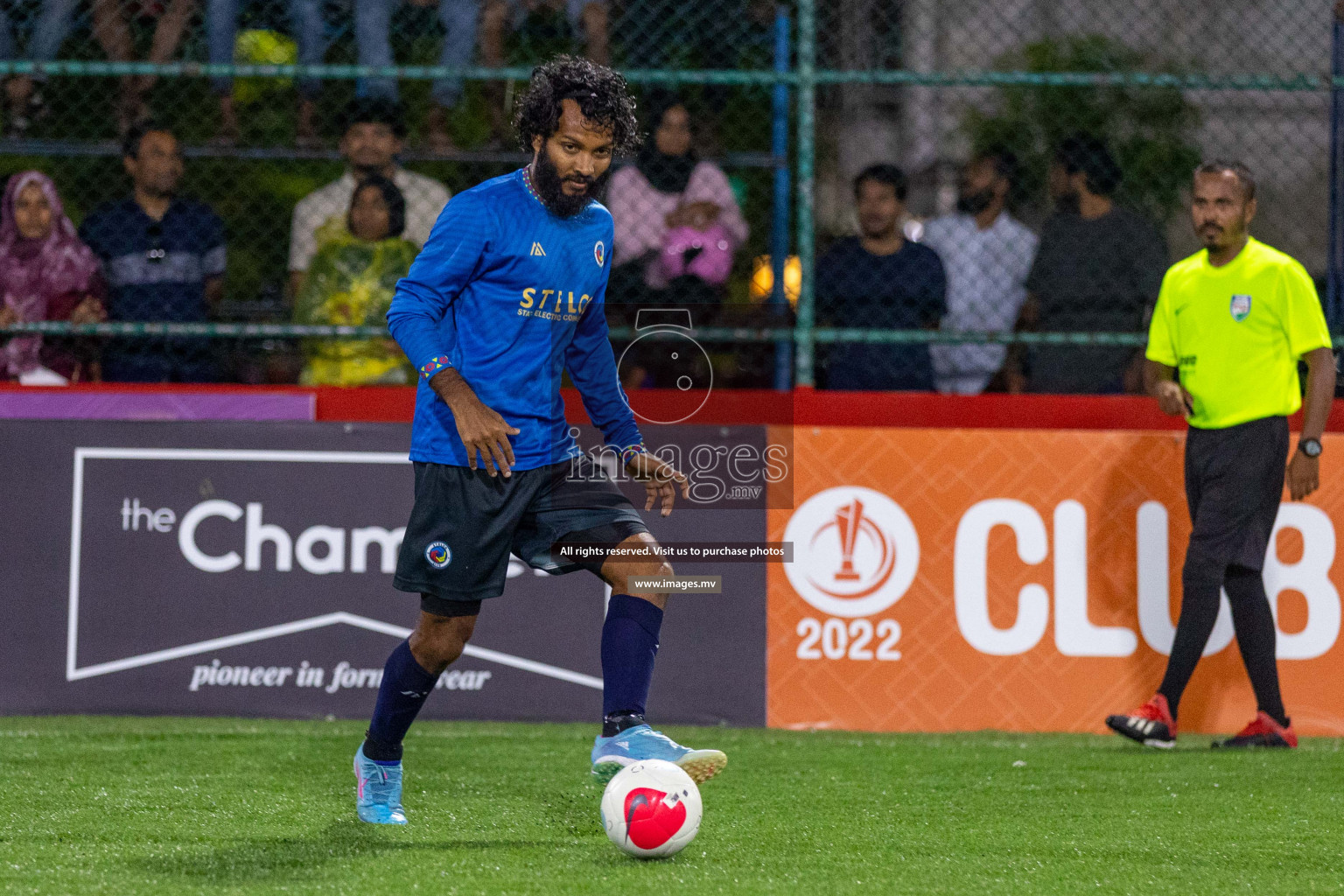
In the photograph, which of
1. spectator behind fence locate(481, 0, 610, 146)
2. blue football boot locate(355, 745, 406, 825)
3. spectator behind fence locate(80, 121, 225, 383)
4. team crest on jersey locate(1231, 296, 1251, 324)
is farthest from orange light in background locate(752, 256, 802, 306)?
blue football boot locate(355, 745, 406, 825)

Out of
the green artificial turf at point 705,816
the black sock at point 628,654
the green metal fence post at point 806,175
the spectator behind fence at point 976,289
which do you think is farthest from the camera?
the spectator behind fence at point 976,289

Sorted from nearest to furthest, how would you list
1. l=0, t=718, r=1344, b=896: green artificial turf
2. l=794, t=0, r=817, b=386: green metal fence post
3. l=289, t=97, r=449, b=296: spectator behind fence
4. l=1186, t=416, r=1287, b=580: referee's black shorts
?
1. l=0, t=718, r=1344, b=896: green artificial turf
2. l=1186, t=416, r=1287, b=580: referee's black shorts
3. l=794, t=0, r=817, b=386: green metal fence post
4. l=289, t=97, r=449, b=296: spectator behind fence

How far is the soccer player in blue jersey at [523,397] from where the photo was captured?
412 cm

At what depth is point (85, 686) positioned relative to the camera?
651 centimetres

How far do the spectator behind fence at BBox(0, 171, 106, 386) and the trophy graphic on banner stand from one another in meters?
3.38

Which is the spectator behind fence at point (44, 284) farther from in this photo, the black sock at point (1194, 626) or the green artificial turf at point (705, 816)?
the black sock at point (1194, 626)

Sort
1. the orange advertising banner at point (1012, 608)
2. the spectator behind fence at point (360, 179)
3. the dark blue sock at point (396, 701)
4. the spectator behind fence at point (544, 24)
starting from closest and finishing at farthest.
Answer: the dark blue sock at point (396, 701), the orange advertising banner at point (1012, 608), the spectator behind fence at point (360, 179), the spectator behind fence at point (544, 24)

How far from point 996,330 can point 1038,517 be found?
98 cm

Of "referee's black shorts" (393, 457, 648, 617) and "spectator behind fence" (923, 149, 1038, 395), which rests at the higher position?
"spectator behind fence" (923, 149, 1038, 395)

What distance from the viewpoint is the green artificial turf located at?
368 cm

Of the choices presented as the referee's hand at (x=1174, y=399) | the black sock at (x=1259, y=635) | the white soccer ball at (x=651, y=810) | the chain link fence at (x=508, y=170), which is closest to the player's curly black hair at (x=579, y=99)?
the white soccer ball at (x=651, y=810)

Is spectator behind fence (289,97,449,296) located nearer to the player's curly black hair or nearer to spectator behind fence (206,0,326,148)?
spectator behind fence (206,0,326,148)

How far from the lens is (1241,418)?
20.0 feet

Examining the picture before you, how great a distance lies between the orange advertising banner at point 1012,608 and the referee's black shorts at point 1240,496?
0.47m
